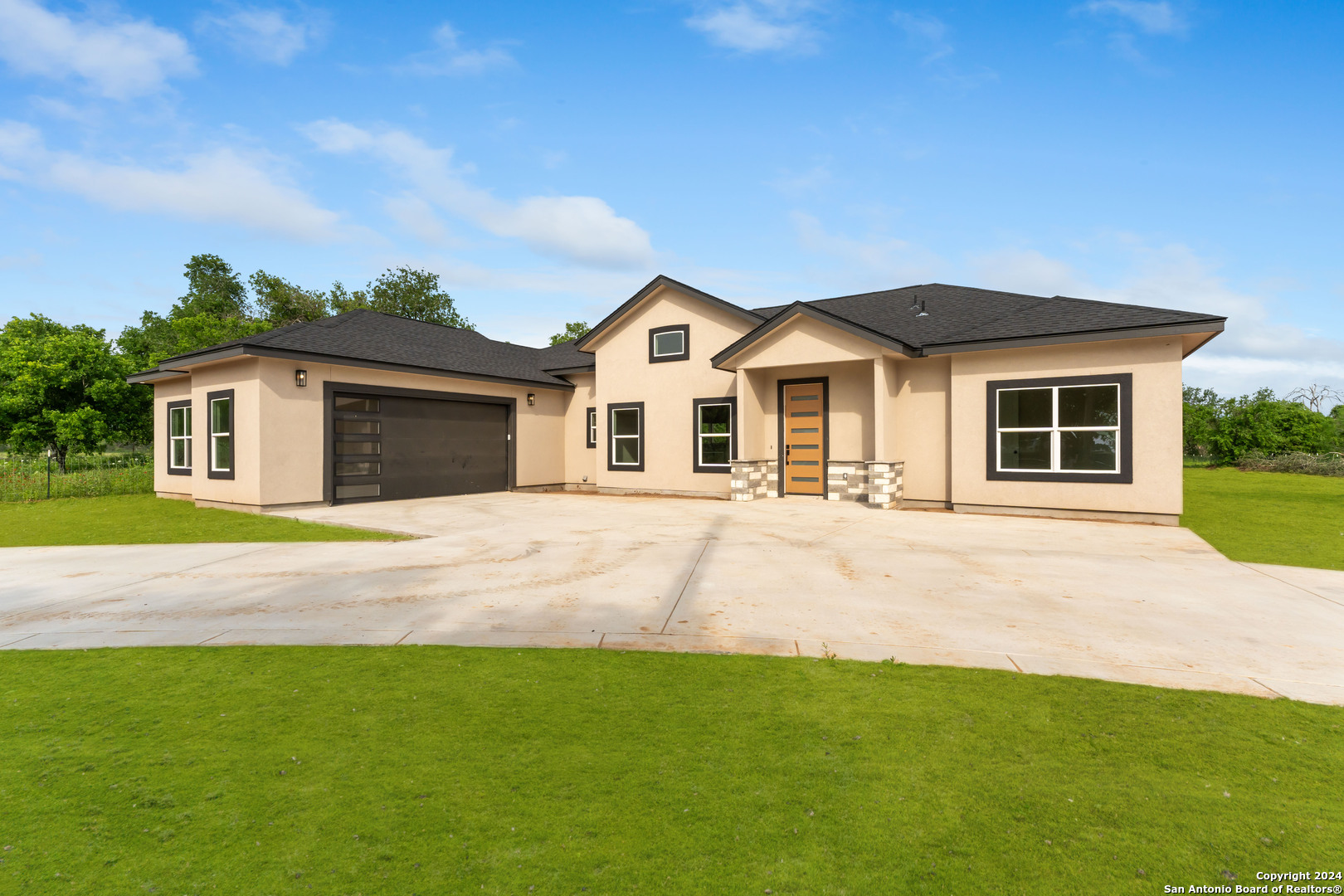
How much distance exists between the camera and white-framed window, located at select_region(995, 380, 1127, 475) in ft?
37.2

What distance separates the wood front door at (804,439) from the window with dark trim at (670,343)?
3068mm

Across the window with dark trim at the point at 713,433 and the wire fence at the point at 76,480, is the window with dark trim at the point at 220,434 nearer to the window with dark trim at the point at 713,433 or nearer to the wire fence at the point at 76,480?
the wire fence at the point at 76,480

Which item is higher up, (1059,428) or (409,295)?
(409,295)

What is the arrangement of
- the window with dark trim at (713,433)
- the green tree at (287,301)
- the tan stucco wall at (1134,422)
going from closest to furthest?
the tan stucco wall at (1134,422) < the window with dark trim at (713,433) < the green tree at (287,301)

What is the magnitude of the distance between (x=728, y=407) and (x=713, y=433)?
31.8 inches

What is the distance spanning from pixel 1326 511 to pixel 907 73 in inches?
479

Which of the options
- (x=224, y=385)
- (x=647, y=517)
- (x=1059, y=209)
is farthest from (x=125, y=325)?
(x=1059, y=209)

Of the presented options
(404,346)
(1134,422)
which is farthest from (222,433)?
(1134,422)

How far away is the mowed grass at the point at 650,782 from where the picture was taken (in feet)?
6.74

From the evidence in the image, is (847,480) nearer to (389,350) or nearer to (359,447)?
(359,447)

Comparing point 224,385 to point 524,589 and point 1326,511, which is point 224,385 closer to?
point 524,589

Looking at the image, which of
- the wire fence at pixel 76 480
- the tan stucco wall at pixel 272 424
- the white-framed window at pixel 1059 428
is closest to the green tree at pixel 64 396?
the wire fence at pixel 76 480

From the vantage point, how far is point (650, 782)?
2.59 meters

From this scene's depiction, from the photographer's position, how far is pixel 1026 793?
2.50m
